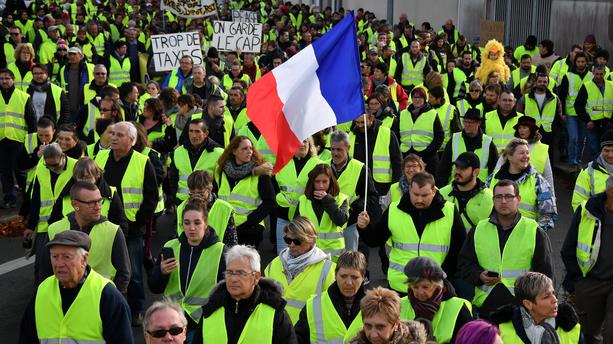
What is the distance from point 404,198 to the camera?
8.37m

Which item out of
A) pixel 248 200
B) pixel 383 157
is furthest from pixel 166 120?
pixel 248 200

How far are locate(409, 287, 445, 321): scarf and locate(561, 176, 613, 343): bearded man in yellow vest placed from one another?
2128 millimetres

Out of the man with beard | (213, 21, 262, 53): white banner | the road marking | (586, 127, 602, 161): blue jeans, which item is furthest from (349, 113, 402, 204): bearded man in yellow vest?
(213, 21, 262, 53): white banner

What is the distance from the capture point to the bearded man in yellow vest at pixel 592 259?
8375 millimetres

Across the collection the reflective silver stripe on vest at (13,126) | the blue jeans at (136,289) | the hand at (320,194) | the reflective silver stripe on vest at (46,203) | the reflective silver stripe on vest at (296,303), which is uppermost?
the hand at (320,194)

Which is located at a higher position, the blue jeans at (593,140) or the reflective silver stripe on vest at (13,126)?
the reflective silver stripe on vest at (13,126)

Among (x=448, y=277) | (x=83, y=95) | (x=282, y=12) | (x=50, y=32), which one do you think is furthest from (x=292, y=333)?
(x=282, y=12)

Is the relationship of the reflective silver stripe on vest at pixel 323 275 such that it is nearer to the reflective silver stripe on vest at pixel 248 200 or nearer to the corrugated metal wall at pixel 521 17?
the reflective silver stripe on vest at pixel 248 200

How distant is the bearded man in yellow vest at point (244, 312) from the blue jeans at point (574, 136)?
37.0 feet

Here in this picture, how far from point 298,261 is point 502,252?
4.91 feet

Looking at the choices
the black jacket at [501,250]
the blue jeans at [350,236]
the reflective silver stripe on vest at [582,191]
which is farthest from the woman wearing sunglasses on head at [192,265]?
the reflective silver stripe on vest at [582,191]

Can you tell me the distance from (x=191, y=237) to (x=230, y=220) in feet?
3.86

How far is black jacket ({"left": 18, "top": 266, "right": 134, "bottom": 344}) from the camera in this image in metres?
6.42

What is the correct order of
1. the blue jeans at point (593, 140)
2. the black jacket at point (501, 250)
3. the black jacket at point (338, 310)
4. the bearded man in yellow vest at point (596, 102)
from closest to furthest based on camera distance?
the black jacket at point (338, 310), the black jacket at point (501, 250), the bearded man in yellow vest at point (596, 102), the blue jeans at point (593, 140)
